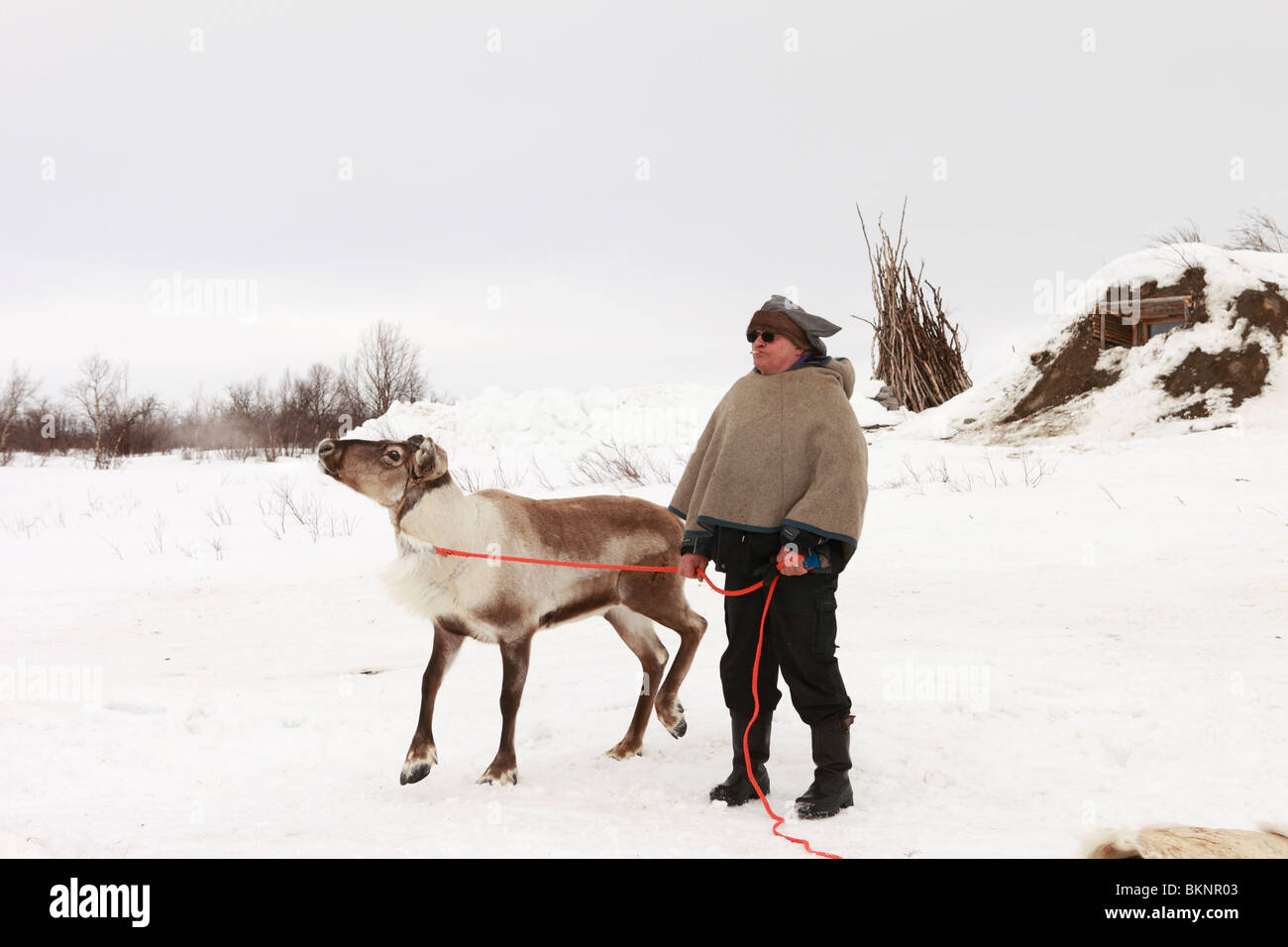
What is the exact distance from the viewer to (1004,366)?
16625 mm

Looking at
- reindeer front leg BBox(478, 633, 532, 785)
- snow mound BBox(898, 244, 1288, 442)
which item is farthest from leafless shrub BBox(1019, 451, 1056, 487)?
reindeer front leg BBox(478, 633, 532, 785)

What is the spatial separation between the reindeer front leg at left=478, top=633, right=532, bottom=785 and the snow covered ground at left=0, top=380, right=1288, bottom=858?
0.24 ft

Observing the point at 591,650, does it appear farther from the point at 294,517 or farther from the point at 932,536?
the point at 294,517

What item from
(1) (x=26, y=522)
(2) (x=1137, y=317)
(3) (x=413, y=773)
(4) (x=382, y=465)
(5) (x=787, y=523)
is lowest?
(1) (x=26, y=522)

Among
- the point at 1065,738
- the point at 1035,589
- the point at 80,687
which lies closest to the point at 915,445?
the point at 1035,589

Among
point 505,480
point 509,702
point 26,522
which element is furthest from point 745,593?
point 26,522

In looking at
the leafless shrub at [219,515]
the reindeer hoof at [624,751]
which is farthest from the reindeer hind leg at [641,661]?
the leafless shrub at [219,515]

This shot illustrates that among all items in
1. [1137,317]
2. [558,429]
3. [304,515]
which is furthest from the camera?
[558,429]

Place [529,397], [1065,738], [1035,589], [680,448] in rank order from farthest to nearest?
[529,397]
[680,448]
[1035,589]
[1065,738]

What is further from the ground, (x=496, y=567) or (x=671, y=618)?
(x=496, y=567)

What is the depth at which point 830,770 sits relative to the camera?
13.5 ft

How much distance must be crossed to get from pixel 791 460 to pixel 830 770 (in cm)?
127

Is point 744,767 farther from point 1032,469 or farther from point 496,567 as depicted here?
point 1032,469
